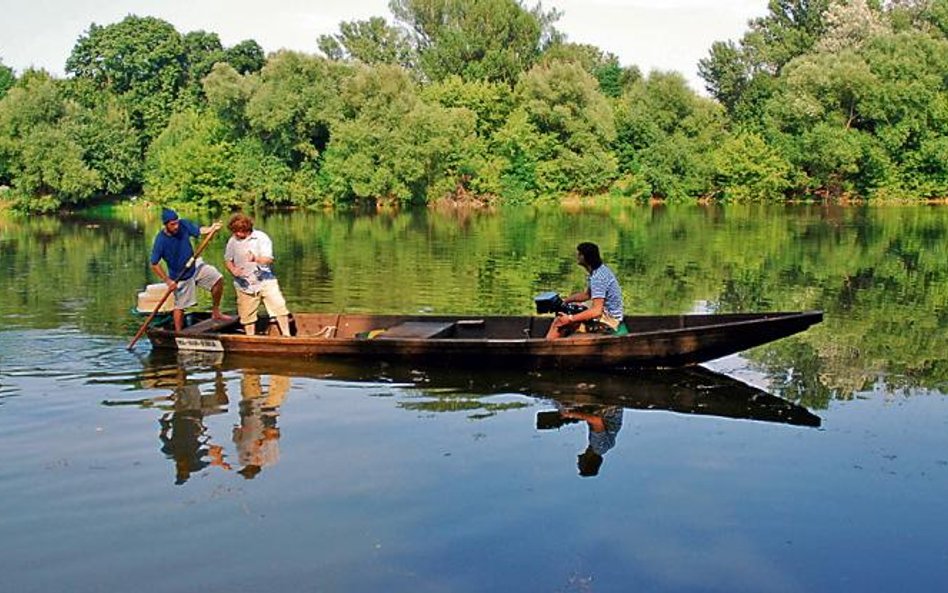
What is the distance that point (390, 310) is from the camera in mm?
16812

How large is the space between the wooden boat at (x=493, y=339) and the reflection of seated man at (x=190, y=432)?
4.66 ft

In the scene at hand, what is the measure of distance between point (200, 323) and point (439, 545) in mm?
7736

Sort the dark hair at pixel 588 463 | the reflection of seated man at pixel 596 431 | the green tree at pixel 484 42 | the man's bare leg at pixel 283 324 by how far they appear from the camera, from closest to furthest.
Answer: the dark hair at pixel 588 463 < the reflection of seated man at pixel 596 431 < the man's bare leg at pixel 283 324 < the green tree at pixel 484 42

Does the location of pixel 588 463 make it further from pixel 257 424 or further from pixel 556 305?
pixel 556 305

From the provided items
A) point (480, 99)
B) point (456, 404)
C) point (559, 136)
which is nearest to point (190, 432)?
point (456, 404)

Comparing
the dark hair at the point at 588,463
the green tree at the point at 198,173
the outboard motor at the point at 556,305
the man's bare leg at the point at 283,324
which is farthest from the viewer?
the green tree at the point at 198,173

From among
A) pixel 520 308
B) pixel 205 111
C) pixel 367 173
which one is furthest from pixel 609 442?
pixel 205 111

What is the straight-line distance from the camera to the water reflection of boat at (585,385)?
988cm

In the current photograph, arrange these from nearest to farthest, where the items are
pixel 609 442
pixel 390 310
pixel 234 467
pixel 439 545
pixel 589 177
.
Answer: pixel 439 545 → pixel 234 467 → pixel 609 442 → pixel 390 310 → pixel 589 177

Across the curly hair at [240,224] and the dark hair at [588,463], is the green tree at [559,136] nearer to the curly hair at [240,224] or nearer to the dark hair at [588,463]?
the curly hair at [240,224]

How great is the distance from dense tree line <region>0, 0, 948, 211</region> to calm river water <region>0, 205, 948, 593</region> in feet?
116

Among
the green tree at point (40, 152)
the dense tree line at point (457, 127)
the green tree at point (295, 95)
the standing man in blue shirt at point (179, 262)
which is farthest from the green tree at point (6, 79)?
the standing man in blue shirt at point (179, 262)

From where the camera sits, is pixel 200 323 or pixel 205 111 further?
pixel 205 111

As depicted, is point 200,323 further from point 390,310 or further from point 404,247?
point 404,247
